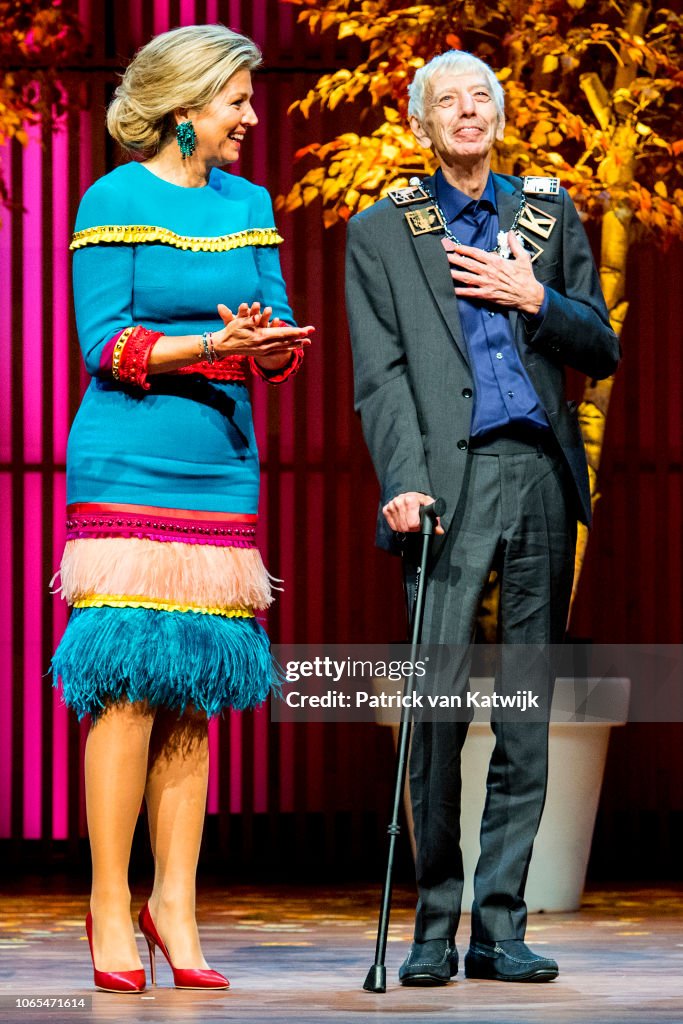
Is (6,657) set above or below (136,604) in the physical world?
below

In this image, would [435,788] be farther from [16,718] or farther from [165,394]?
[16,718]

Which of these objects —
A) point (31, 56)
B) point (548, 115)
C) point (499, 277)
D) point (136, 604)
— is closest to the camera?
point (136, 604)

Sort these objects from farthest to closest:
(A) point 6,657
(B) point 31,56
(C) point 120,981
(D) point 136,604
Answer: (A) point 6,657
(B) point 31,56
(D) point 136,604
(C) point 120,981

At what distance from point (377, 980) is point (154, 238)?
4.13 ft

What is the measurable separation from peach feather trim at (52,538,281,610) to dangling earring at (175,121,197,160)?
67cm

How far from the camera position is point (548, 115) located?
4.12 meters

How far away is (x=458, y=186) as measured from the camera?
10.0 ft

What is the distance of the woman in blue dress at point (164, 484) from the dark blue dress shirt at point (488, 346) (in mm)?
330

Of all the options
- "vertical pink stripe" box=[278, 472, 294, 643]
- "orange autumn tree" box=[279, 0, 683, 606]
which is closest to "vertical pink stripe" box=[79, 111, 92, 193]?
"orange autumn tree" box=[279, 0, 683, 606]

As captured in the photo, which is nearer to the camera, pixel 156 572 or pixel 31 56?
pixel 156 572

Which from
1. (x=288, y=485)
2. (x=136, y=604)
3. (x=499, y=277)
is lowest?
(x=136, y=604)

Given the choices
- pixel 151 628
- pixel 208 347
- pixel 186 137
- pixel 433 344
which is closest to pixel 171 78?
pixel 186 137

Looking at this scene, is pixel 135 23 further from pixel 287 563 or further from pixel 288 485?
pixel 287 563

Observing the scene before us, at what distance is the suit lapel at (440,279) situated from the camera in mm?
2947
